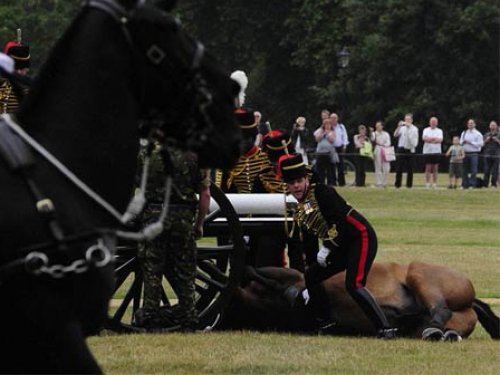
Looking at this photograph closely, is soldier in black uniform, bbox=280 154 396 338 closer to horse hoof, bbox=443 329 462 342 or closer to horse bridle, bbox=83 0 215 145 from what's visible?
horse hoof, bbox=443 329 462 342

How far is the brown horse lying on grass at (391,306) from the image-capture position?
35.5 ft

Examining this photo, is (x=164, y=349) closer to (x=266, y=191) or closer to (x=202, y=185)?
(x=202, y=185)

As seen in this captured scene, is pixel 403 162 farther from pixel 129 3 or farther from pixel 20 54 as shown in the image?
pixel 129 3

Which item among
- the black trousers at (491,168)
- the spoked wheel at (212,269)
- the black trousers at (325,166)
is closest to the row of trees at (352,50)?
the black trousers at (491,168)

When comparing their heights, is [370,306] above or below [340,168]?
above

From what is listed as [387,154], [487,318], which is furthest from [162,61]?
[387,154]

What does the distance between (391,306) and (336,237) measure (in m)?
0.72

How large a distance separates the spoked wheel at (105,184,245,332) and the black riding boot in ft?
3.46

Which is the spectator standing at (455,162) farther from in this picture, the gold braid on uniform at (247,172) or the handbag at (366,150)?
the gold braid on uniform at (247,172)

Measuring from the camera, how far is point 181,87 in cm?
564

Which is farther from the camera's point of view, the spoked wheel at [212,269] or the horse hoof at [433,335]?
the spoked wheel at [212,269]

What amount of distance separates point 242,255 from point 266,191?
1.70m

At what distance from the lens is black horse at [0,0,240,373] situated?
17.5 ft

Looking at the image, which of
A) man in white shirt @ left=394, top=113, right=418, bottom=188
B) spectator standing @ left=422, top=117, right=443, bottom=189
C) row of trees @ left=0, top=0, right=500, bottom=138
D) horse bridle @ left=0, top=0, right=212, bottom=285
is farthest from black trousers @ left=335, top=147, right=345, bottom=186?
horse bridle @ left=0, top=0, right=212, bottom=285
